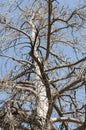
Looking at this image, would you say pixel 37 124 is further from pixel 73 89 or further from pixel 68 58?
pixel 68 58

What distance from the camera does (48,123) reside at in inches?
272

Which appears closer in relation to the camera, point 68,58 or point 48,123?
point 48,123

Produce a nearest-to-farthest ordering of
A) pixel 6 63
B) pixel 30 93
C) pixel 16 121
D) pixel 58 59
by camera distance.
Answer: pixel 16 121 < pixel 30 93 < pixel 6 63 < pixel 58 59

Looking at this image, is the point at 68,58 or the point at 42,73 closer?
the point at 42,73

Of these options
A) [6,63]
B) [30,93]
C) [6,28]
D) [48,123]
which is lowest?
[48,123]

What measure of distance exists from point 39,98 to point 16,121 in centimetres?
61

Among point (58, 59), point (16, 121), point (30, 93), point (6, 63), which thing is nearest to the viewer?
point (16, 121)

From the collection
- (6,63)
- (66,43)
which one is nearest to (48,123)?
(6,63)

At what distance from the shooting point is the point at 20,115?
6797 mm

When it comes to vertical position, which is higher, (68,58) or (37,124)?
(68,58)

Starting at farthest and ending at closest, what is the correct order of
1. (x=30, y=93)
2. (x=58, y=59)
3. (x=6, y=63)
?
(x=58, y=59), (x=6, y=63), (x=30, y=93)

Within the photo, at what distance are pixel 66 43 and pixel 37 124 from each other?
2894 millimetres

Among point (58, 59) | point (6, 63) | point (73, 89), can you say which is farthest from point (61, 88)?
point (58, 59)

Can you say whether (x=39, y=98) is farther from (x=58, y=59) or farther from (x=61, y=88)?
(x=58, y=59)
